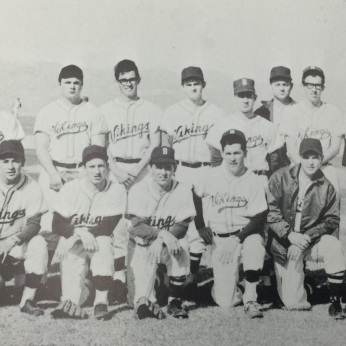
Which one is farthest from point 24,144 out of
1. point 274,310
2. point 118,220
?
point 274,310

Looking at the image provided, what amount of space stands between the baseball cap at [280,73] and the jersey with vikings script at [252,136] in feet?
1.05

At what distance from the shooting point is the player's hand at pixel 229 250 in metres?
2.87

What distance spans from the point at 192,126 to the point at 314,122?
83 centimetres

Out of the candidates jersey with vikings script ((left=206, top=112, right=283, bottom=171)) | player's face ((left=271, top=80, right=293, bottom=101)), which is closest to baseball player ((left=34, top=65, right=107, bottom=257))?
jersey with vikings script ((left=206, top=112, right=283, bottom=171))

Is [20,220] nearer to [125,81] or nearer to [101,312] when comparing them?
[101,312]

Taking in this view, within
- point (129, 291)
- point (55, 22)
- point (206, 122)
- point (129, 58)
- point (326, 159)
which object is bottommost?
point (129, 291)

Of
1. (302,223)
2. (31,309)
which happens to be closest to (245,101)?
(302,223)

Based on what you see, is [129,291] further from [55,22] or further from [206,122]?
[55,22]

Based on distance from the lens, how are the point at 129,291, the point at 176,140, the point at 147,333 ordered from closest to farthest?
1. the point at 147,333
2. the point at 129,291
3. the point at 176,140

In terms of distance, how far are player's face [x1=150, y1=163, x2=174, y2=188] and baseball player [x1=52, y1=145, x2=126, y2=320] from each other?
9.5 inches

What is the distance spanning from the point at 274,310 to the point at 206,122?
1285 mm

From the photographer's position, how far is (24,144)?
9.45 ft

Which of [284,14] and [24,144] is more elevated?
[284,14]

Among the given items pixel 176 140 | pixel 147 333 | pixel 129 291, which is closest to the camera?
pixel 147 333
